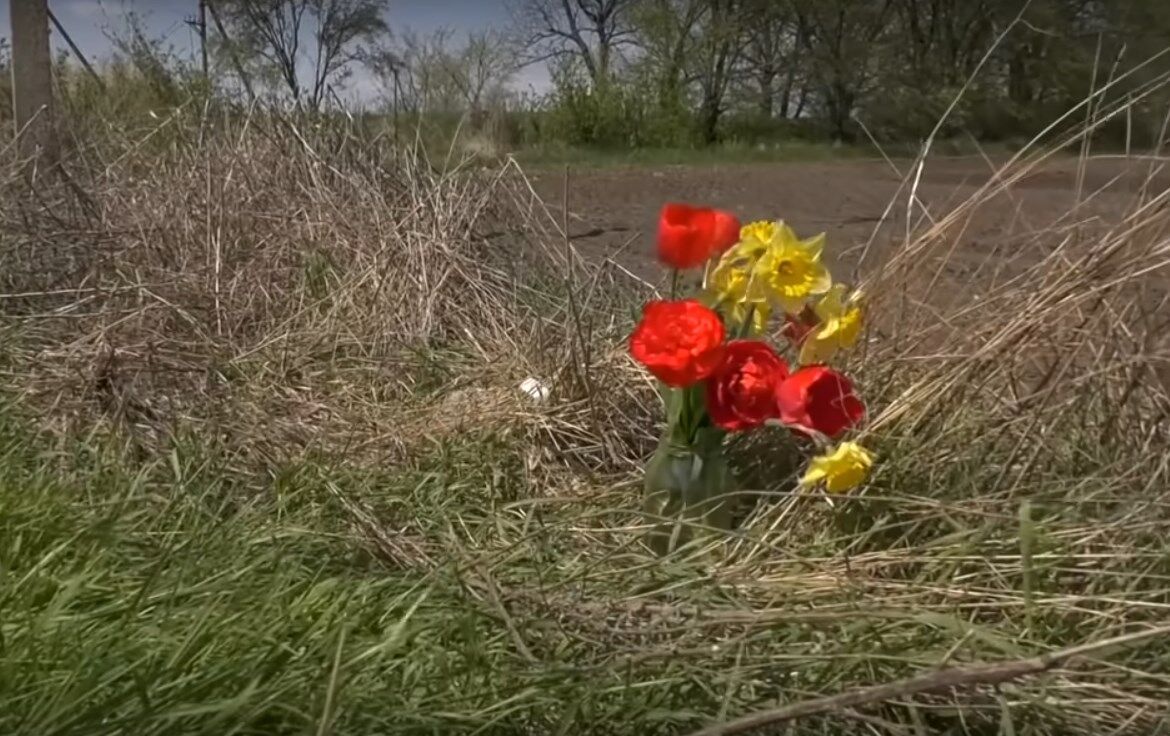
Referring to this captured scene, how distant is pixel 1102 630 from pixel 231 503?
1.30 metres

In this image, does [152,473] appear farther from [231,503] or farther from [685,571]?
[685,571]

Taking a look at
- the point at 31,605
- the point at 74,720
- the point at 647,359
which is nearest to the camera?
the point at 74,720

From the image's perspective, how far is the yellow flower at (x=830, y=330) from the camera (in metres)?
2.05

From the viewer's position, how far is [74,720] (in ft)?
4.52

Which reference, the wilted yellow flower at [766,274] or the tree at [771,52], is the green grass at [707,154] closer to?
the tree at [771,52]

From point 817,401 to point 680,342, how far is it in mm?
216

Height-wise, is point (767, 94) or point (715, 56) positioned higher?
point (715, 56)

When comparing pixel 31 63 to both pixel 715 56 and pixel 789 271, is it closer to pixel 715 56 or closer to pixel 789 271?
pixel 789 271

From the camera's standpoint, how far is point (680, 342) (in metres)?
1.99

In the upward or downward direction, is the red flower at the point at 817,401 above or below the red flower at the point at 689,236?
below

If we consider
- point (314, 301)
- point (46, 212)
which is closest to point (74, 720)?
point (314, 301)

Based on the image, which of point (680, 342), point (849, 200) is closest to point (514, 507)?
point (680, 342)

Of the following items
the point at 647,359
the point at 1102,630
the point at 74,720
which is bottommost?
the point at 1102,630

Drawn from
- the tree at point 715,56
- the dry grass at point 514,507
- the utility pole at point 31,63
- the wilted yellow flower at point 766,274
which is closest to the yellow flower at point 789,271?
the wilted yellow flower at point 766,274
